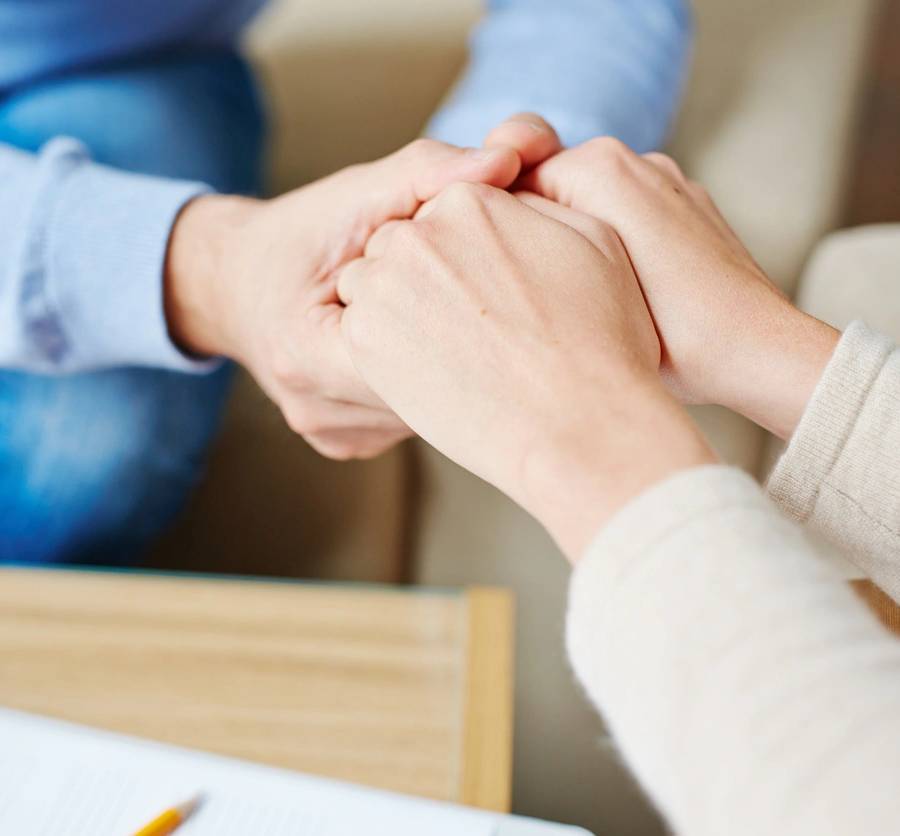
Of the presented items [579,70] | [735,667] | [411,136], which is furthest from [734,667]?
[411,136]

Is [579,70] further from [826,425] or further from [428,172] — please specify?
[826,425]

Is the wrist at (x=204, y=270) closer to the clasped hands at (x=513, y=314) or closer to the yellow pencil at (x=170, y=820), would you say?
the clasped hands at (x=513, y=314)

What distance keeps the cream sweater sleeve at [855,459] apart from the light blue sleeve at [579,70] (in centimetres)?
29

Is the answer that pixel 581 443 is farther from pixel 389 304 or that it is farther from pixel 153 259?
pixel 153 259

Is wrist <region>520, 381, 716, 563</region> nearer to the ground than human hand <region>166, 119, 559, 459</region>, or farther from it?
farther from it

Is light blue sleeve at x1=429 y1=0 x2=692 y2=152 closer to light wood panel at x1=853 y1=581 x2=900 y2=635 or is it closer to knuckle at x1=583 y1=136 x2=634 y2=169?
knuckle at x1=583 y1=136 x2=634 y2=169

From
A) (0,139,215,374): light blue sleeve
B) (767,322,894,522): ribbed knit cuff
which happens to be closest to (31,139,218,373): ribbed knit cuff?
(0,139,215,374): light blue sleeve

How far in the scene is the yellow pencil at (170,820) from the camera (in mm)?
406

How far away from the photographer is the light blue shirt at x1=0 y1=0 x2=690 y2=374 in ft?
1.83

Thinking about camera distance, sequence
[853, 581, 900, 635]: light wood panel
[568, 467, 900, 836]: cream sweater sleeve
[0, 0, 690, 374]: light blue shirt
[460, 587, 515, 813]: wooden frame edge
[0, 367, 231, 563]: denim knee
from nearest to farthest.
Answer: [568, 467, 900, 836]: cream sweater sleeve, [853, 581, 900, 635]: light wood panel, [460, 587, 515, 813]: wooden frame edge, [0, 0, 690, 374]: light blue shirt, [0, 367, 231, 563]: denim knee

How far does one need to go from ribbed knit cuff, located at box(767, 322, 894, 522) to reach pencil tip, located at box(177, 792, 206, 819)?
0.26 meters

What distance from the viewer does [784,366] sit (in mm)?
420

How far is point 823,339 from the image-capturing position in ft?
1.38

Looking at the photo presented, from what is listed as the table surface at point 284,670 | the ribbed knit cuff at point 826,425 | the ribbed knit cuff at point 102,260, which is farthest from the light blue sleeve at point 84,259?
the ribbed knit cuff at point 826,425
